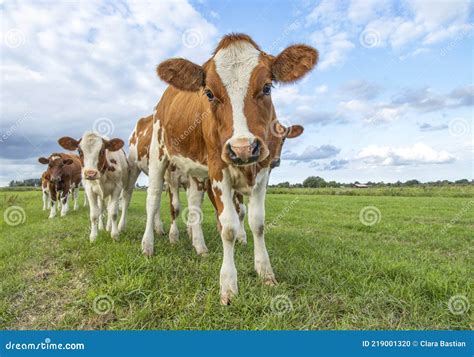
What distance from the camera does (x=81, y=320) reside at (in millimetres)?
3590

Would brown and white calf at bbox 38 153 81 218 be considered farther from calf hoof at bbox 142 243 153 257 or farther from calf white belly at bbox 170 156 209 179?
calf white belly at bbox 170 156 209 179

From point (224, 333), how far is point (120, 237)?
4.14m

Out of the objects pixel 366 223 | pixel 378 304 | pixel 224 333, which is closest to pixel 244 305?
pixel 224 333

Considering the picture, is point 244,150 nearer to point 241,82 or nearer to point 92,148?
point 241,82

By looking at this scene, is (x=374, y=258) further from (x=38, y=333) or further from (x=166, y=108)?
(x=38, y=333)

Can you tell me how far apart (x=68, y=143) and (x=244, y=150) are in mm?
5654

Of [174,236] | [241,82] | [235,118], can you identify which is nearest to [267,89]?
[241,82]

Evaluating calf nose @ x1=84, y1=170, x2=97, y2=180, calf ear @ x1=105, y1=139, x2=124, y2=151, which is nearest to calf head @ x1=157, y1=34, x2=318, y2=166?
calf nose @ x1=84, y1=170, x2=97, y2=180

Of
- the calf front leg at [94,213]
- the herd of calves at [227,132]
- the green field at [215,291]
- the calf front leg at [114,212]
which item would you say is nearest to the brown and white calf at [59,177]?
the calf front leg at [94,213]

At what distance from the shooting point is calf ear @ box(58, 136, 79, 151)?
7477mm

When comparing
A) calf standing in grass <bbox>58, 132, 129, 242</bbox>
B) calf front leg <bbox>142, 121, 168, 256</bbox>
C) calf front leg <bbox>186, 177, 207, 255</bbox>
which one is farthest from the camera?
calf standing in grass <bbox>58, 132, 129, 242</bbox>

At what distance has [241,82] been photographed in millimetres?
3602

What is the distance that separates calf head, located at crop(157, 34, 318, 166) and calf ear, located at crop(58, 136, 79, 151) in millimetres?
4202

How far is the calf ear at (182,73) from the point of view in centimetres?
406
